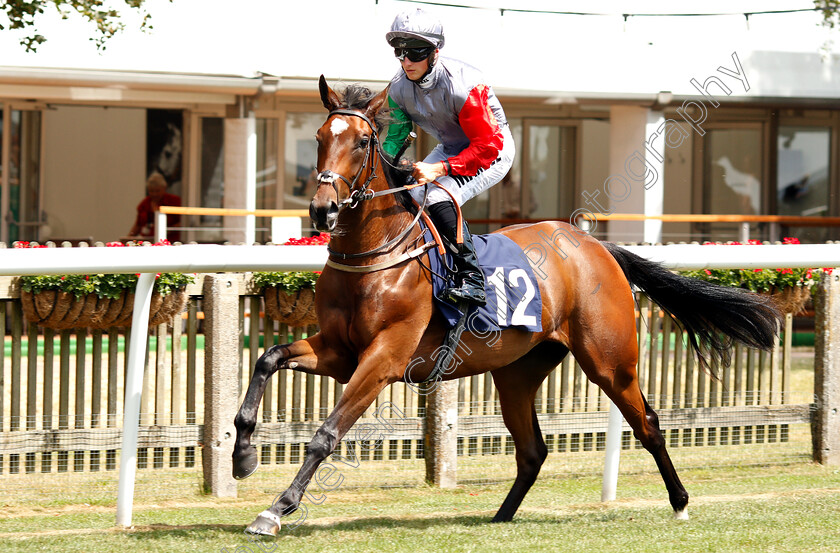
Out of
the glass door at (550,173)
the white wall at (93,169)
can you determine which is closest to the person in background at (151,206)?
the white wall at (93,169)

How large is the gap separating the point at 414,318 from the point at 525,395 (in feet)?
3.33

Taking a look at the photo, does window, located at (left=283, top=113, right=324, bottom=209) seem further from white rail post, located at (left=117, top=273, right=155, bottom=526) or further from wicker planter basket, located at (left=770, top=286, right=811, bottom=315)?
white rail post, located at (left=117, top=273, right=155, bottom=526)

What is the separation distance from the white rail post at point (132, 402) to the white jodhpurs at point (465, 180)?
1.22 metres

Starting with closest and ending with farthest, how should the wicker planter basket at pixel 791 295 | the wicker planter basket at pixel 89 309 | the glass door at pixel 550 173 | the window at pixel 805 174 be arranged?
the wicker planter basket at pixel 89 309
the wicker planter basket at pixel 791 295
the glass door at pixel 550 173
the window at pixel 805 174

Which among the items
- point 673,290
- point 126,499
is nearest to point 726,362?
point 673,290

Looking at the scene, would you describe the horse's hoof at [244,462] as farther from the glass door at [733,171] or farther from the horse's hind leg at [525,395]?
the glass door at [733,171]

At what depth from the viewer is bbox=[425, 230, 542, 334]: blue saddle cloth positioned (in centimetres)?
419

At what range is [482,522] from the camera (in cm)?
448

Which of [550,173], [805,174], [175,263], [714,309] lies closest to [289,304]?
[175,263]

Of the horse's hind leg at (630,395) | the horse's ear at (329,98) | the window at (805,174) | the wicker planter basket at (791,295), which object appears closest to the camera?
the horse's ear at (329,98)

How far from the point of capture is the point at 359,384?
3848 mm

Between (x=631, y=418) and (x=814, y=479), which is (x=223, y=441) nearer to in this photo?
(x=631, y=418)

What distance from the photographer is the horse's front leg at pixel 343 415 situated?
364 centimetres

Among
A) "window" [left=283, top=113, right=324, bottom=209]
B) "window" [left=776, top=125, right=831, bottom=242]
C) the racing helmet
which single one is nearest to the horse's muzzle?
the racing helmet
